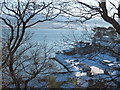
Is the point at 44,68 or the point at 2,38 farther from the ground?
the point at 2,38

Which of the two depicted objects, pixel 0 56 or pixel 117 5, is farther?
pixel 0 56

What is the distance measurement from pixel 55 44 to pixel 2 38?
67cm

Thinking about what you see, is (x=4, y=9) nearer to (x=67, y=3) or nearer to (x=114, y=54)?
(x=67, y=3)

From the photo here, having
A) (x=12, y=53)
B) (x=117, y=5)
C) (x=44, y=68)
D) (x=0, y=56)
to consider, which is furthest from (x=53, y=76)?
(x=117, y=5)

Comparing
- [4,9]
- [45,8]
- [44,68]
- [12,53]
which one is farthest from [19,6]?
[44,68]

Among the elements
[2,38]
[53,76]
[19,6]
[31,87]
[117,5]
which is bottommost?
[31,87]

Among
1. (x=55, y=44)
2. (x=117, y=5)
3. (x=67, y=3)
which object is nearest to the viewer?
(x=117, y=5)

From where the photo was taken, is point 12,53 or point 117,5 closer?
point 117,5

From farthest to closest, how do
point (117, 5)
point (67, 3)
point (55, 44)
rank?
point (55, 44)
point (67, 3)
point (117, 5)

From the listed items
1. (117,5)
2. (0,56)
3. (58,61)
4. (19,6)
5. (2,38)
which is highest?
(19,6)

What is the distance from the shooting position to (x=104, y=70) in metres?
1.72

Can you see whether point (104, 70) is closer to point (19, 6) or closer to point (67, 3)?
point (67, 3)

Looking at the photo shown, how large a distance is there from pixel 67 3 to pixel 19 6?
0.58 m

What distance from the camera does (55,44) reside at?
1.69 meters
